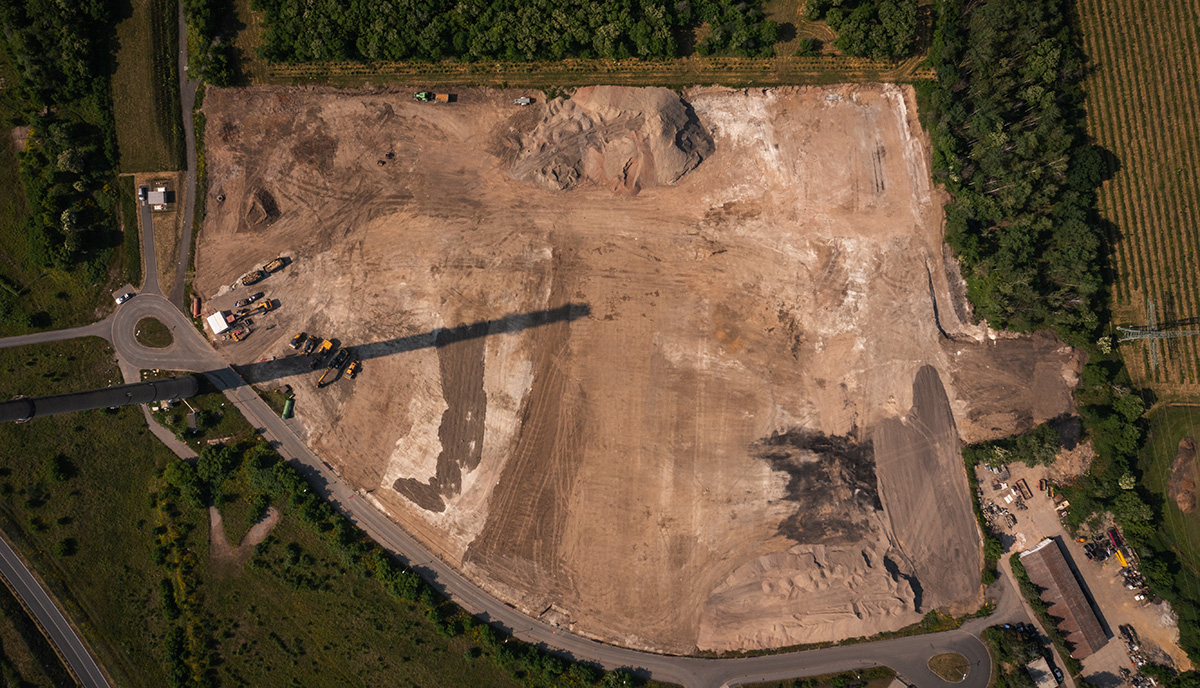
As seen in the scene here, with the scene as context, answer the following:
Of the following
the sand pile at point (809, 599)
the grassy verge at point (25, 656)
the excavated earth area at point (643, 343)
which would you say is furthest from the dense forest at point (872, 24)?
the grassy verge at point (25, 656)

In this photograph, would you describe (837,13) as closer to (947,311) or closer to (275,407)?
(947,311)

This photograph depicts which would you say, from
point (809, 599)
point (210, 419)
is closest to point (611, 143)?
point (210, 419)

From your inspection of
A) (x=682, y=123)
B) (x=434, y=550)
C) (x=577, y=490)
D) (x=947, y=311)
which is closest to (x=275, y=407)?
(x=434, y=550)

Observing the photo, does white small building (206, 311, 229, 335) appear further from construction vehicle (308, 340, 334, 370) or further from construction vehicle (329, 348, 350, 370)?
construction vehicle (329, 348, 350, 370)

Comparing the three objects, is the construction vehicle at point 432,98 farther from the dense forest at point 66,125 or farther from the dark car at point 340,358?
the dense forest at point 66,125

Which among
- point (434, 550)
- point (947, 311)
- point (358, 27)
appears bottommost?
point (434, 550)
